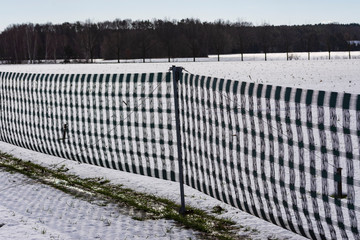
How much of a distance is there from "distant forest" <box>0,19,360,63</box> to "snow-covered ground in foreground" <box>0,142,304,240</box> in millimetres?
122806

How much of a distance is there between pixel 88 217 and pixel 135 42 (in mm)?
150917

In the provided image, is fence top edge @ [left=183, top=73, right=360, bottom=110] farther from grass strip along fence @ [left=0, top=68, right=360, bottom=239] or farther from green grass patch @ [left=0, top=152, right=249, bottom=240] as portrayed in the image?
green grass patch @ [left=0, top=152, right=249, bottom=240]

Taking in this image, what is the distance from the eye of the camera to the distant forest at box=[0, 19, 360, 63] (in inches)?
5920

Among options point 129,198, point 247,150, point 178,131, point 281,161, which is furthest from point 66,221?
point 281,161

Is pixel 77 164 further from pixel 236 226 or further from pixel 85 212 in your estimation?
pixel 236 226

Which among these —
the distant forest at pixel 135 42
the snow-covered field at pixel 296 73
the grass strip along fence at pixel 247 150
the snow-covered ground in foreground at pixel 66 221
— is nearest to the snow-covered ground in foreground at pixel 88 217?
the snow-covered ground in foreground at pixel 66 221

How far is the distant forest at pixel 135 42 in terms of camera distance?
493 ft

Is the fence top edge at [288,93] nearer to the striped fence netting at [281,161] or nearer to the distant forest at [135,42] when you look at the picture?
the striped fence netting at [281,161]

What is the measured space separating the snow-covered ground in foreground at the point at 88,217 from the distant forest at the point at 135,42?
4835 inches

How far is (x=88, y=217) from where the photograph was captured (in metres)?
5.86

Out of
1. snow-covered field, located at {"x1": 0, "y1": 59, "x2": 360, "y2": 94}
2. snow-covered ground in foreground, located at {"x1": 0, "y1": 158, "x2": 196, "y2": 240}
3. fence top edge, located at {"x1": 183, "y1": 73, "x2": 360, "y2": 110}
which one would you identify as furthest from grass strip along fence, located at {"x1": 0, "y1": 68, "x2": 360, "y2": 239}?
snow-covered field, located at {"x1": 0, "y1": 59, "x2": 360, "y2": 94}

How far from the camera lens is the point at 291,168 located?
4840mm

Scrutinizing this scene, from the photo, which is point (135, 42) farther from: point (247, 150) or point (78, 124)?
point (247, 150)

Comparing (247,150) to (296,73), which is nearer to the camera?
(247,150)
